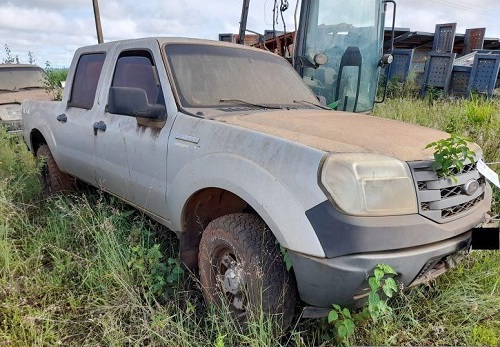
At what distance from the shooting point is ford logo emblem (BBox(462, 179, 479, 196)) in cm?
214

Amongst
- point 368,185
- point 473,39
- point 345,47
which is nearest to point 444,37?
point 473,39

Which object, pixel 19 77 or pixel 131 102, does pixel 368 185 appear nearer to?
pixel 131 102

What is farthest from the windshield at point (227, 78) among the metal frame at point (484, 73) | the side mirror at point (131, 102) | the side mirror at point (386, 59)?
the metal frame at point (484, 73)

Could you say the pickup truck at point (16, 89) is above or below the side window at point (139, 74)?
below

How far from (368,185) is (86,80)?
10.8 ft

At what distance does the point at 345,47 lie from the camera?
18.9 feet

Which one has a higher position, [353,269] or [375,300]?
[353,269]

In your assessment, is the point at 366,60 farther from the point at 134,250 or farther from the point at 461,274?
A: the point at 134,250

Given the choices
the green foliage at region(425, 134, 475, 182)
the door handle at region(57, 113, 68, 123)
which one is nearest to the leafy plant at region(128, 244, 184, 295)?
the green foliage at region(425, 134, 475, 182)

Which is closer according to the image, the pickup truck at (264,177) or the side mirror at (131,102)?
the pickup truck at (264,177)

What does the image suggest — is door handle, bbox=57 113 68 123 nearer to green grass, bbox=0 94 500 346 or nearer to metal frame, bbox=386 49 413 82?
green grass, bbox=0 94 500 346

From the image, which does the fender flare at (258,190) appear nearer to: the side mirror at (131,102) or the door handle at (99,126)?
the side mirror at (131,102)

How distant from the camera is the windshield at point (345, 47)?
554 centimetres

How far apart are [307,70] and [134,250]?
4073 mm
